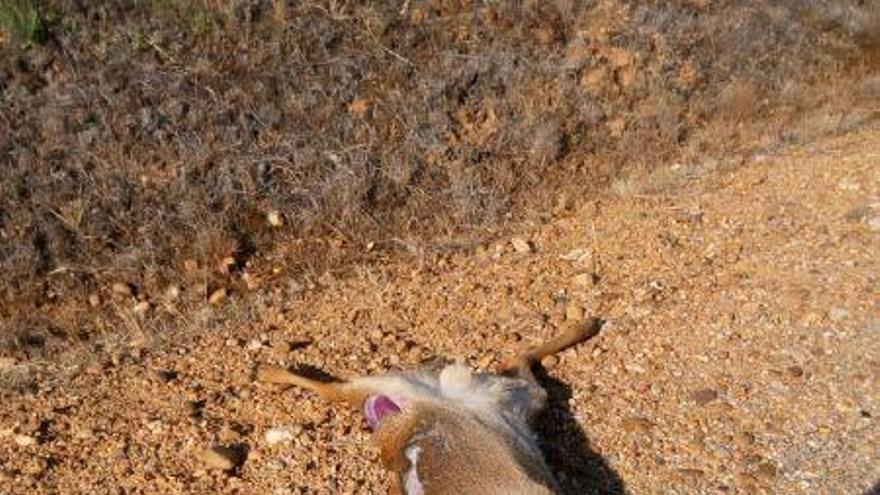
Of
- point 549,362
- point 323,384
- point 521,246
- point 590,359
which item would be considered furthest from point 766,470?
point 521,246

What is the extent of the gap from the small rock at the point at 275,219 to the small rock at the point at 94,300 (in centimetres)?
107

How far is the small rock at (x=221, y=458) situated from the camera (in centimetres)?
463

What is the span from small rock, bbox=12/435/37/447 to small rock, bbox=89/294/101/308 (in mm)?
1075

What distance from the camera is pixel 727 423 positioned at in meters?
4.84

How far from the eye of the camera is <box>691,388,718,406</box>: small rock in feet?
16.3

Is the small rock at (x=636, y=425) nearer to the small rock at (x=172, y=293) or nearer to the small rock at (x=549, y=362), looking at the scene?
the small rock at (x=549, y=362)

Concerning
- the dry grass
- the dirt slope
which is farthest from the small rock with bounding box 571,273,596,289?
the dry grass

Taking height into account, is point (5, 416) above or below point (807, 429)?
below

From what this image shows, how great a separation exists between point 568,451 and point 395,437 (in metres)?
0.83

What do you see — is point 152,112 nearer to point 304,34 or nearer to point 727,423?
point 304,34

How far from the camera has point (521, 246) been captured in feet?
20.9

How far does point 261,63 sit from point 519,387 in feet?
10.8

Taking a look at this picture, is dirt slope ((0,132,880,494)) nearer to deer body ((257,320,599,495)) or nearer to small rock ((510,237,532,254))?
small rock ((510,237,532,254))

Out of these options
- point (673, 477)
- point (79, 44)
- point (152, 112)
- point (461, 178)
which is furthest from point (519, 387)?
point (79, 44)
